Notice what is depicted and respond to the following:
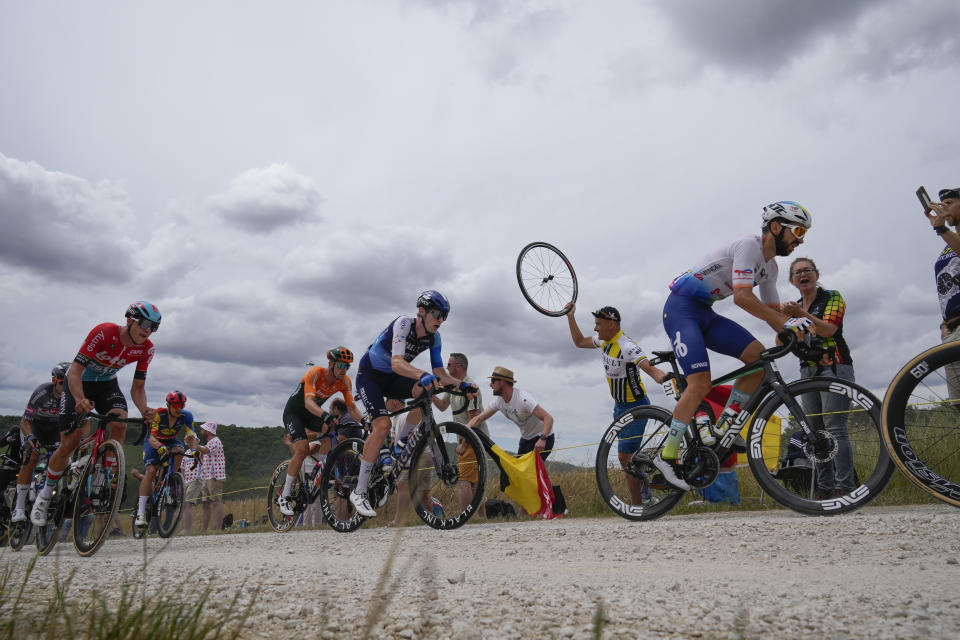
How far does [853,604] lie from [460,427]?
439cm

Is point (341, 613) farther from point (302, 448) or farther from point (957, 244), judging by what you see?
point (302, 448)

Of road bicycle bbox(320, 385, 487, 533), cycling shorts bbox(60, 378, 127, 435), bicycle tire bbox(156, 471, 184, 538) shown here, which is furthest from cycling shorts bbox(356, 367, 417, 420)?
bicycle tire bbox(156, 471, 184, 538)

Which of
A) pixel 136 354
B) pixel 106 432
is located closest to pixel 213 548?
pixel 106 432

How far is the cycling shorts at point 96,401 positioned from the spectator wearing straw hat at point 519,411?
4.48m

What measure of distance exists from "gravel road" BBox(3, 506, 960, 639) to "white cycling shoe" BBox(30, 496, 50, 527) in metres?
2.62

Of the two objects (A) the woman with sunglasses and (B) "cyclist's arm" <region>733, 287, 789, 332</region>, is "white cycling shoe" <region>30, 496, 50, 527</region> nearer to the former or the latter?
(A) the woman with sunglasses

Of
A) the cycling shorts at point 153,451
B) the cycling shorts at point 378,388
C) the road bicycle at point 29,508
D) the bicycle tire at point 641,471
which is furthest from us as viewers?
the cycling shorts at point 153,451

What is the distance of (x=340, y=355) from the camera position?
9008 mm

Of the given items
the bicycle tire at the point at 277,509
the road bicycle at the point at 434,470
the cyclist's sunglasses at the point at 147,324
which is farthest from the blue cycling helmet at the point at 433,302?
the bicycle tire at the point at 277,509

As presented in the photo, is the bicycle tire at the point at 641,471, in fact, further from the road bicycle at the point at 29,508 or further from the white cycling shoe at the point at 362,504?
the road bicycle at the point at 29,508

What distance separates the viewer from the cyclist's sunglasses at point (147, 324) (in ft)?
22.7

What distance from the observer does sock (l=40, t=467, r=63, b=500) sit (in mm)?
7312

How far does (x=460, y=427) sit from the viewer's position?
6.54 m

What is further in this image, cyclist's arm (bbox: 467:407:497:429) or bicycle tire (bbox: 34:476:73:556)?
cyclist's arm (bbox: 467:407:497:429)
